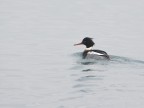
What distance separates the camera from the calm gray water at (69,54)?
19453 millimetres

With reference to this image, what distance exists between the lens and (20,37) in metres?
32.2

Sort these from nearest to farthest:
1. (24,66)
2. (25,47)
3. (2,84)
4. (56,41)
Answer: (2,84) → (24,66) → (25,47) → (56,41)

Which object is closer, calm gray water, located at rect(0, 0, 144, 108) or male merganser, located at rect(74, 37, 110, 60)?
calm gray water, located at rect(0, 0, 144, 108)

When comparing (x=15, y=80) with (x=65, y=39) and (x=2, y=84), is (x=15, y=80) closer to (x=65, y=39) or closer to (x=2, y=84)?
(x=2, y=84)

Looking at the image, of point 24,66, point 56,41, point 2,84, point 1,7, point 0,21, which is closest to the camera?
point 2,84

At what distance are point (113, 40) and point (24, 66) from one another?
846cm

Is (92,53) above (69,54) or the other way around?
above

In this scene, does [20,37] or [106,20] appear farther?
[106,20]

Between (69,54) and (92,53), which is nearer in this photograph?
(92,53)

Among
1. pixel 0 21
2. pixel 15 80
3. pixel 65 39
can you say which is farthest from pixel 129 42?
pixel 15 80

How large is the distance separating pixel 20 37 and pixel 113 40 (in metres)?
4.24

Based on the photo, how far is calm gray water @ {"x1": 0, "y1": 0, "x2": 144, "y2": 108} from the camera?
63.8 ft

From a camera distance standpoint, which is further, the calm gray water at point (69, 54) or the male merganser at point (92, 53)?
the male merganser at point (92, 53)

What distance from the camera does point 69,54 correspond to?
1127 inches
